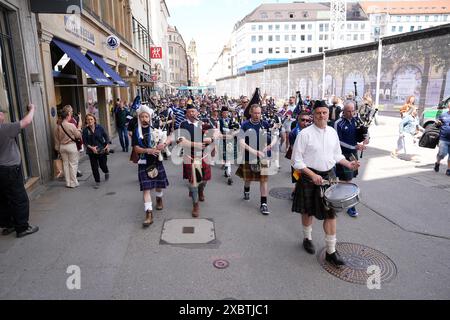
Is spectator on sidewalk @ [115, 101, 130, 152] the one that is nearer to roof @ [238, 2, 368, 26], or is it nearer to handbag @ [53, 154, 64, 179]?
handbag @ [53, 154, 64, 179]

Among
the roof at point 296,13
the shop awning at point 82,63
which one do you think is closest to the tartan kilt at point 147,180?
the shop awning at point 82,63

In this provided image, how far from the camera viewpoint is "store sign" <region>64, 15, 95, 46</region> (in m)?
10.4

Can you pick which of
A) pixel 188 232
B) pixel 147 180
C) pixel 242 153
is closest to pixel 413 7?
pixel 242 153

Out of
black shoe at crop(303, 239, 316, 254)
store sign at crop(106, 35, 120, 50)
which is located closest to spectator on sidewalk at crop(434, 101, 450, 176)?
black shoe at crop(303, 239, 316, 254)

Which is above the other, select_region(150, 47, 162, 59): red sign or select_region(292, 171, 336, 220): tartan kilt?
select_region(150, 47, 162, 59): red sign

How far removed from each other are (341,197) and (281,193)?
3.36 m

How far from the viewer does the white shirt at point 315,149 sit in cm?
416

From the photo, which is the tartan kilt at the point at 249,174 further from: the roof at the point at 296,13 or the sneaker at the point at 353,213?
the roof at the point at 296,13

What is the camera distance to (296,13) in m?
106

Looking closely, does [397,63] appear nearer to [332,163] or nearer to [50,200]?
[332,163]

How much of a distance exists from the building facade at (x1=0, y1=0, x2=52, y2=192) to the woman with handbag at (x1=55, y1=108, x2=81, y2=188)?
430 millimetres

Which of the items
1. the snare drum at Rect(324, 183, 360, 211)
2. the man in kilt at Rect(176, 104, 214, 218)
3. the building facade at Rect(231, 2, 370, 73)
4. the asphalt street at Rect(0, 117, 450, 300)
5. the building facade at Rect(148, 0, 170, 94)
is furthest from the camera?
the building facade at Rect(231, 2, 370, 73)

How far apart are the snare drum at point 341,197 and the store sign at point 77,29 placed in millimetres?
9743

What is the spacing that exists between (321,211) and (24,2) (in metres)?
7.54
